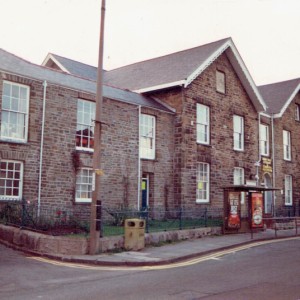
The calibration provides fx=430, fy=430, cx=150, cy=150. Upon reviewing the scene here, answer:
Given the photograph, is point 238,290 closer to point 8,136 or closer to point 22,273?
point 22,273

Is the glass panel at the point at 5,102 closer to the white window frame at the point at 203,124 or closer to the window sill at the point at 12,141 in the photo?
the window sill at the point at 12,141

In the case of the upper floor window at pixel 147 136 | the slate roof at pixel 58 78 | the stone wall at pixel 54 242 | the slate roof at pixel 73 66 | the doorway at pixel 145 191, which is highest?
the slate roof at pixel 73 66

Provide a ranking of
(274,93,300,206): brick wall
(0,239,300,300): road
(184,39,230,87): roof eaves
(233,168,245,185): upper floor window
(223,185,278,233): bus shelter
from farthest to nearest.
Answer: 1. (274,93,300,206): brick wall
2. (233,168,245,185): upper floor window
3. (184,39,230,87): roof eaves
4. (223,185,278,233): bus shelter
5. (0,239,300,300): road

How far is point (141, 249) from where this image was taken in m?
14.4

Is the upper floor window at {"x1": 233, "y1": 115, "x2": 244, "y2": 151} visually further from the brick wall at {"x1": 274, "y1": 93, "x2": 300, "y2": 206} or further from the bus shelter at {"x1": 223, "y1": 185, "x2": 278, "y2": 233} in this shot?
the bus shelter at {"x1": 223, "y1": 185, "x2": 278, "y2": 233}

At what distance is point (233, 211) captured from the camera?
19.1 meters

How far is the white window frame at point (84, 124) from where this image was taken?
19897 millimetres

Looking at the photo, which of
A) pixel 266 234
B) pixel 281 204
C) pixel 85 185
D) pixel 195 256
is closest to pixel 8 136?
pixel 85 185

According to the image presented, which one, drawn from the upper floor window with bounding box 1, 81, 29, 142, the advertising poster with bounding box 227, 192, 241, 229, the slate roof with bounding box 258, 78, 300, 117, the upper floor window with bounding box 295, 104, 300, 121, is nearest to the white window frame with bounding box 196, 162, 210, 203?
the advertising poster with bounding box 227, 192, 241, 229

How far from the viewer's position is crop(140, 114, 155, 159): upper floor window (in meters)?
22.6

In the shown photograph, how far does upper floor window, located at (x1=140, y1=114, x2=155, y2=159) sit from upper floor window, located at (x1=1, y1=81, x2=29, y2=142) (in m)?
6.60

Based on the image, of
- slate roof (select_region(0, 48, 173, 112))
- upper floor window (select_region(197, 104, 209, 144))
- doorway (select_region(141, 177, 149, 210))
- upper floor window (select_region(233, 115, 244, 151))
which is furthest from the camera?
upper floor window (select_region(233, 115, 244, 151))

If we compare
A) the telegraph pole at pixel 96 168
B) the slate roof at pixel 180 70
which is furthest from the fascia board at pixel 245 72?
the telegraph pole at pixel 96 168

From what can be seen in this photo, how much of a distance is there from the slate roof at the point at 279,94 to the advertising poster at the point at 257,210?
12.9 meters
